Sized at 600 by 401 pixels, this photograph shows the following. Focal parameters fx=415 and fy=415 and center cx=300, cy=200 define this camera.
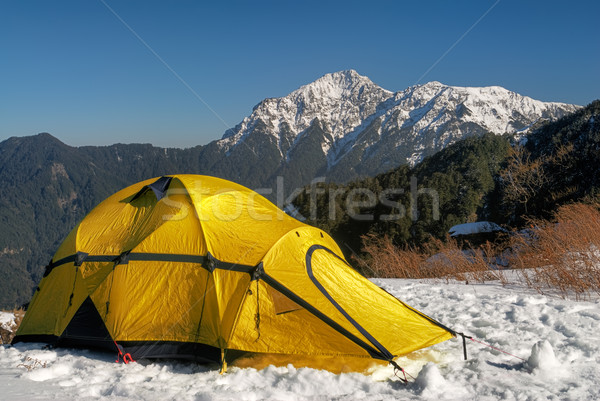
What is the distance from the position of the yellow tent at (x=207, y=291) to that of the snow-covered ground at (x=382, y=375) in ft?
0.98

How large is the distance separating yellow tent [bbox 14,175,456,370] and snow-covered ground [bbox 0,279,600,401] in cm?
30

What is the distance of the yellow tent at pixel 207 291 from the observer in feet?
16.5

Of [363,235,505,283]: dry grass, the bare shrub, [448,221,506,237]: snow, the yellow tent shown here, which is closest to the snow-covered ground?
the yellow tent

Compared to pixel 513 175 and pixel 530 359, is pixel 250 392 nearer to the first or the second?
pixel 530 359

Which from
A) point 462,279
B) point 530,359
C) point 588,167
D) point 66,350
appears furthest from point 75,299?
point 588,167

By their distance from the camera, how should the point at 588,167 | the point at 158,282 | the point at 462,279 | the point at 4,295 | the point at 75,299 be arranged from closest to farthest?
the point at 158,282, the point at 75,299, the point at 462,279, the point at 588,167, the point at 4,295

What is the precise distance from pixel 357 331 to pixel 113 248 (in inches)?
145

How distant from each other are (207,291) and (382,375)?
93.0 inches

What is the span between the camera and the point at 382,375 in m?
4.52

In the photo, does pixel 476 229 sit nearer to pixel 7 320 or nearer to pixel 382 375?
pixel 382 375

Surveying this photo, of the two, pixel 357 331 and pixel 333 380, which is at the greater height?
pixel 357 331

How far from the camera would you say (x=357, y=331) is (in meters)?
4.84

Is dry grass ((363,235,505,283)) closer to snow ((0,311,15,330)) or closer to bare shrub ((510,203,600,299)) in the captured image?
bare shrub ((510,203,600,299))

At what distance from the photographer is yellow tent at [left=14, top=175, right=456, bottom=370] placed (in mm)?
5031
